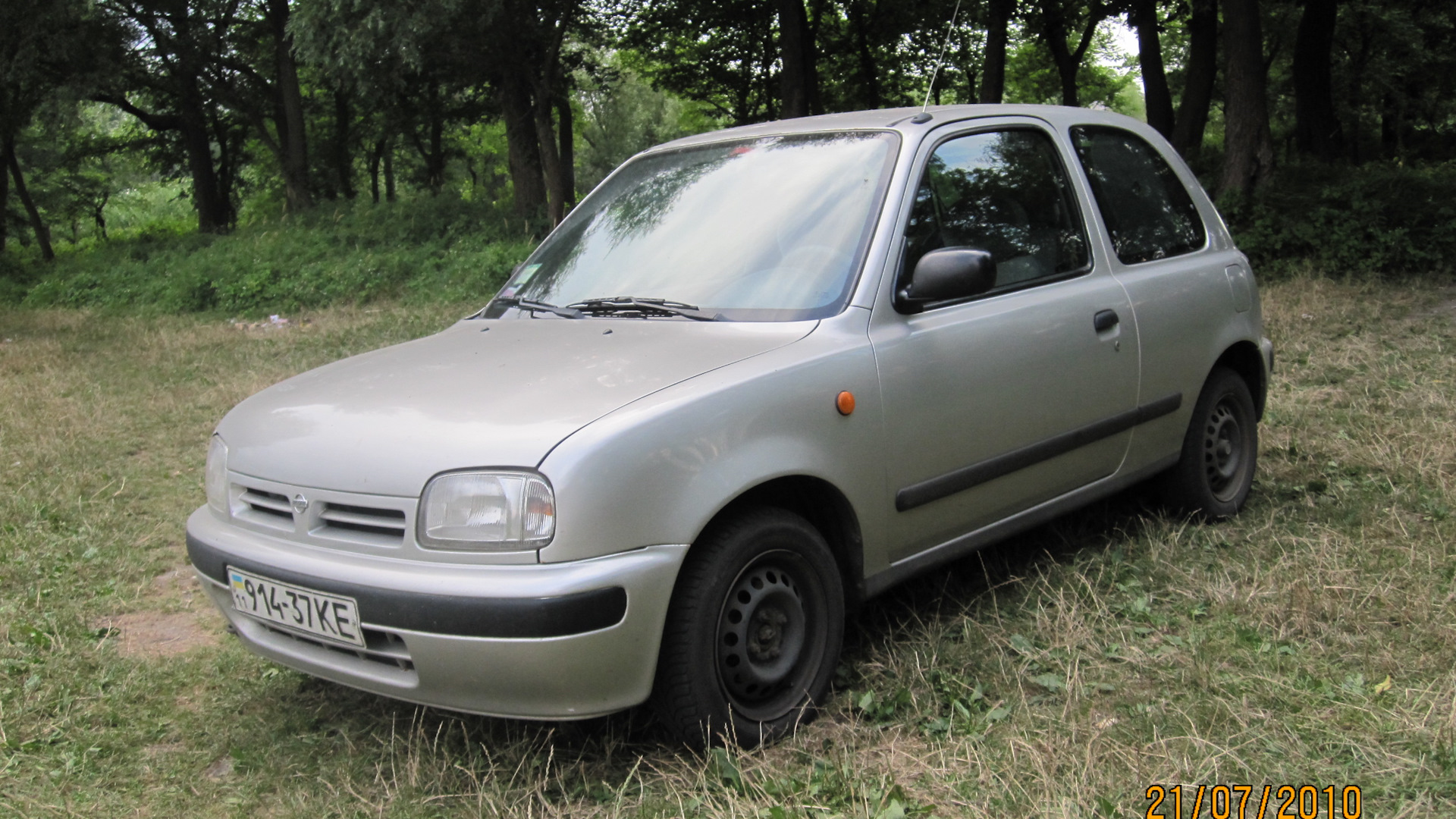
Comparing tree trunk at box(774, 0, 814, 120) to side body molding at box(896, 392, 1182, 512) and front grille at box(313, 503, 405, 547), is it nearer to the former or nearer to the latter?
side body molding at box(896, 392, 1182, 512)

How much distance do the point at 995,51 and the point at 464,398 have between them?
16969mm

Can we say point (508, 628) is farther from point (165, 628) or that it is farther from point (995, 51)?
point (995, 51)

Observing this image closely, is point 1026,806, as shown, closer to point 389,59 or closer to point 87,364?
point 87,364

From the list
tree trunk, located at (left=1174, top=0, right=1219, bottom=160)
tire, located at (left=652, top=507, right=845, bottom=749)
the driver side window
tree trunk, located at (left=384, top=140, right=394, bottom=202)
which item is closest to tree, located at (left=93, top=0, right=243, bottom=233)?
tree trunk, located at (left=384, top=140, right=394, bottom=202)

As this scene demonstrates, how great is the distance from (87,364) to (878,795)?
415 inches

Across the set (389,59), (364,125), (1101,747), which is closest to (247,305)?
(389,59)

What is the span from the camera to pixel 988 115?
13.3 ft

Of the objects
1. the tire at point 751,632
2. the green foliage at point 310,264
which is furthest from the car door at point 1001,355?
the green foliage at point 310,264

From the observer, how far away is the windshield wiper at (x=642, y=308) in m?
3.42

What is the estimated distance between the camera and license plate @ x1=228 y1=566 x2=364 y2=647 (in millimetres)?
2746

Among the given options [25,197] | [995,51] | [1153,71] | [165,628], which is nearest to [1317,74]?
[1153,71]

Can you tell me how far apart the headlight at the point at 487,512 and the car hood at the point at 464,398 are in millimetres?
37

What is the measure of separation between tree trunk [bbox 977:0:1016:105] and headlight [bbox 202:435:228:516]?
16.6m
